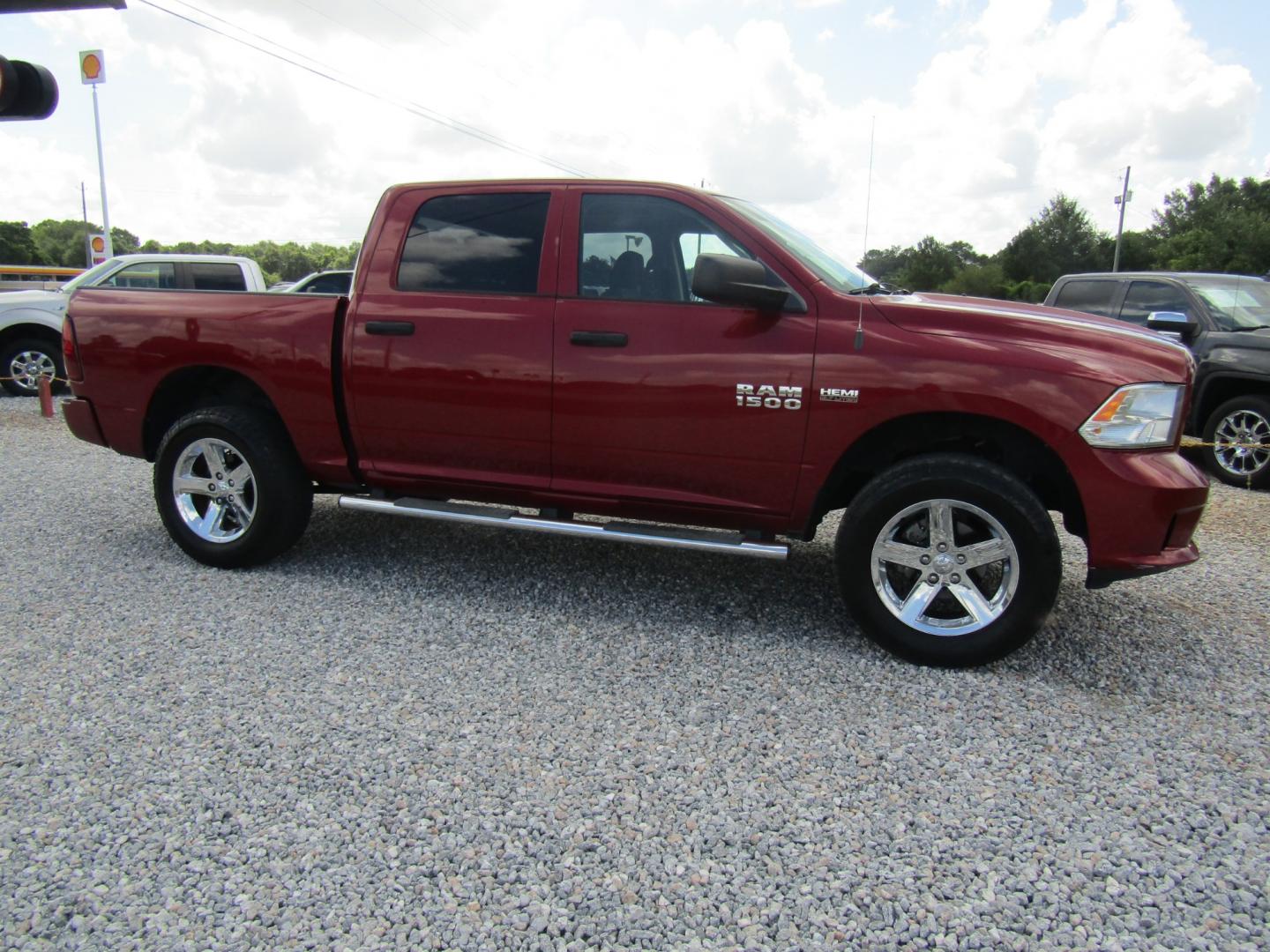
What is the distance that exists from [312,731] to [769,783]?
152 cm

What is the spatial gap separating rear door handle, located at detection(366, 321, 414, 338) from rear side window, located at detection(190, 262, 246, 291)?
24.1ft

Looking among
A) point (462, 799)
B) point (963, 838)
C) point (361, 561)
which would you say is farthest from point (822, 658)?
point (361, 561)

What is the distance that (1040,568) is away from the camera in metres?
3.44

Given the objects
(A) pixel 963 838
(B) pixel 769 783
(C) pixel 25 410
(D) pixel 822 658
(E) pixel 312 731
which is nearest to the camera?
(A) pixel 963 838

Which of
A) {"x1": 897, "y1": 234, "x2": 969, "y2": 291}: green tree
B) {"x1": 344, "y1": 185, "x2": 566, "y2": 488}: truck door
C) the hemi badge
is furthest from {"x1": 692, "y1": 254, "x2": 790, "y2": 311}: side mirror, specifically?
{"x1": 897, "y1": 234, "x2": 969, "y2": 291}: green tree

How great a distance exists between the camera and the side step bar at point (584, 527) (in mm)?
3779

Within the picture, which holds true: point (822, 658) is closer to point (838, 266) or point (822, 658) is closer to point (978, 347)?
point (978, 347)

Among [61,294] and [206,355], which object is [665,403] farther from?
[61,294]

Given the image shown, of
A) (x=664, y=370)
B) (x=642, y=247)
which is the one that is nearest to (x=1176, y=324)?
(x=642, y=247)

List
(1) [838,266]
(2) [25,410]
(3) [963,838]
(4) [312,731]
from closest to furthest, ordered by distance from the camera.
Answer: (3) [963,838] → (4) [312,731] → (1) [838,266] → (2) [25,410]

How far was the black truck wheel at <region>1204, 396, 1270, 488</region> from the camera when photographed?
728cm

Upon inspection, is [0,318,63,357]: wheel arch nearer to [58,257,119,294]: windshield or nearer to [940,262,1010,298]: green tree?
[58,257,119,294]: windshield

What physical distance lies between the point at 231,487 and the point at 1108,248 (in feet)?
239

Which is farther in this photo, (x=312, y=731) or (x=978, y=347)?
(x=978, y=347)
